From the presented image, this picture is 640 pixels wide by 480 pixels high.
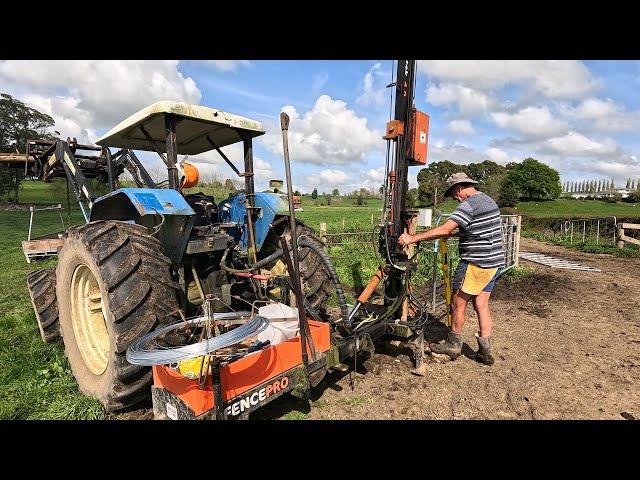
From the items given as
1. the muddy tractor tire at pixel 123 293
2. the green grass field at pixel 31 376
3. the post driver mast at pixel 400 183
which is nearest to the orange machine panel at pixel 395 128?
the post driver mast at pixel 400 183

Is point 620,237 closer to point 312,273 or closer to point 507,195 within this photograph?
point 312,273

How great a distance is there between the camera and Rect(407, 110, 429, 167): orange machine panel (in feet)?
12.6

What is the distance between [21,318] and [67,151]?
2.24 meters

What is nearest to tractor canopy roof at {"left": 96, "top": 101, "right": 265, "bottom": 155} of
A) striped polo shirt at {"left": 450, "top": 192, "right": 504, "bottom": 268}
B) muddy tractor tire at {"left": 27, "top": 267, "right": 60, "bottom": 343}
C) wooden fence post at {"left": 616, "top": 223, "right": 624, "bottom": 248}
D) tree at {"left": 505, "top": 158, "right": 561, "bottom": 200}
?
muddy tractor tire at {"left": 27, "top": 267, "right": 60, "bottom": 343}

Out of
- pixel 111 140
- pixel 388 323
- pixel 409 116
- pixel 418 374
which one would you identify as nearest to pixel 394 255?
pixel 388 323

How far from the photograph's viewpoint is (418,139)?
3.92 meters

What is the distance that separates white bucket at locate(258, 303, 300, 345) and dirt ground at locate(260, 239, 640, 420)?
0.66 m

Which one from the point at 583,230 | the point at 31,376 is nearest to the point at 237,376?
the point at 31,376

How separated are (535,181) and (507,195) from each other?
365 inches

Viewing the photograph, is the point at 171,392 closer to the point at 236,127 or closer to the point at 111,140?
the point at 236,127

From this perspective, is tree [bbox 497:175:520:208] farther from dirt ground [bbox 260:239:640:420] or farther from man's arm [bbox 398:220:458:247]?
man's arm [bbox 398:220:458:247]

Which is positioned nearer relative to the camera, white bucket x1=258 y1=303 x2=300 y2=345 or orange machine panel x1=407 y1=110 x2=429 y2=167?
white bucket x1=258 y1=303 x2=300 y2=345

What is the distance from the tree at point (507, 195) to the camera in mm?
38581

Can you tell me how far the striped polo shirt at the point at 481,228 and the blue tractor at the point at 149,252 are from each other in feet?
4.93
